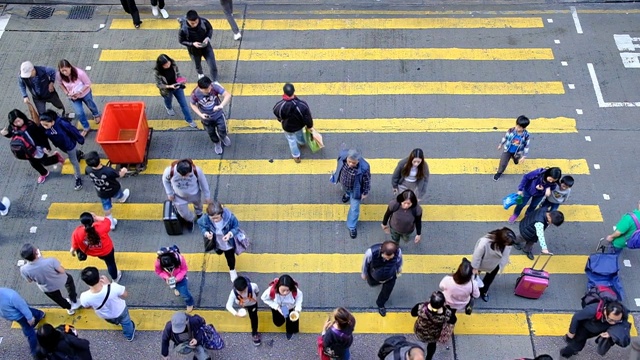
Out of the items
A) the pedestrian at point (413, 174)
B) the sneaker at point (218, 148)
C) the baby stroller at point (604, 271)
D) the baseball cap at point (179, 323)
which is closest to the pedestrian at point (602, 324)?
the baby stroller at point (604, 271)

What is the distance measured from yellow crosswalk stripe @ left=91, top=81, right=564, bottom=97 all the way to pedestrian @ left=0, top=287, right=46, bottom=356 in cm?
535

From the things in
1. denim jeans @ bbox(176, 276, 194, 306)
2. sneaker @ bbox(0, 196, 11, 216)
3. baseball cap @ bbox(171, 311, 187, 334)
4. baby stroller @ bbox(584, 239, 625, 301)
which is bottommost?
sneaker @ bbox(0, 196, 11, 216)

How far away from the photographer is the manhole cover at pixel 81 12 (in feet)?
44.5

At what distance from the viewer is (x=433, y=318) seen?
7.34 meters

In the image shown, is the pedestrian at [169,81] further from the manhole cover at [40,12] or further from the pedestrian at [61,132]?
the manhole cover at [40,12]

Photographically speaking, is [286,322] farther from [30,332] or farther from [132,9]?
[132,9]

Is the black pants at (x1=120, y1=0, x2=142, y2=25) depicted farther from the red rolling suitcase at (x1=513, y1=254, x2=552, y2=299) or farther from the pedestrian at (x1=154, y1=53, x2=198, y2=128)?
the red rolling suitcase at (x1=513, y1=254, x2=552, y2=299)

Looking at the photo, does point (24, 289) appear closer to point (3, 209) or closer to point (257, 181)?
point (3, 209)

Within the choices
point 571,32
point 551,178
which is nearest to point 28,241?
point 551,178

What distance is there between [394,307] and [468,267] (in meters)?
2.03

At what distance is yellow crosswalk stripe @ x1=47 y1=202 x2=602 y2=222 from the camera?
10039 millimetres

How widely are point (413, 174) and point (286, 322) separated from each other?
291 cm

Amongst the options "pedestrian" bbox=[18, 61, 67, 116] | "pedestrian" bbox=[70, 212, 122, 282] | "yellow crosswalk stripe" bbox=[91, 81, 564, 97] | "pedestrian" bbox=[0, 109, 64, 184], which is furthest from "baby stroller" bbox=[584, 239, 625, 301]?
"pedestrian" bbox=[18, 61, 67, 116]

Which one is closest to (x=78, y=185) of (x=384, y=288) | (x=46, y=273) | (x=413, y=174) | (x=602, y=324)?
(x=46, y=273)
